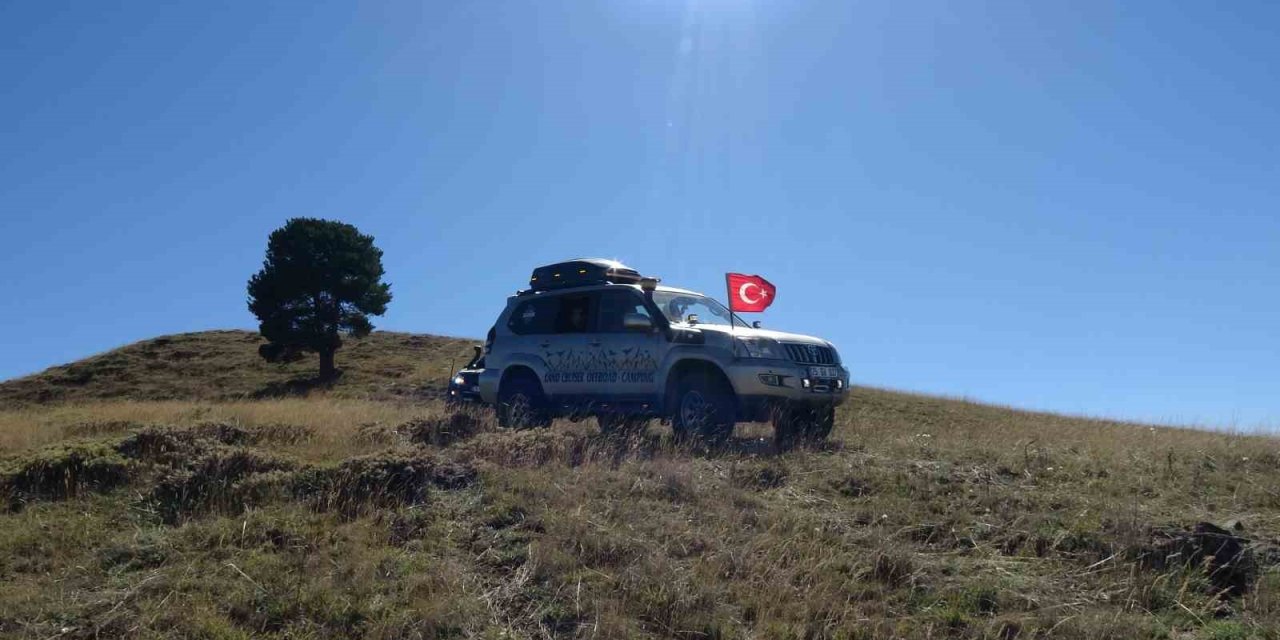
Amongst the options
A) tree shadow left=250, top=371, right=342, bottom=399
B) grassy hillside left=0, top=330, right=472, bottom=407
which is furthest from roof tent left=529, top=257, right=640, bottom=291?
tree shadow left=250, top=371, right=342, bottom=399

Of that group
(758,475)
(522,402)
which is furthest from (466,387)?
(758,475)

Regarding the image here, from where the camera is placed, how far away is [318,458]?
825 cm

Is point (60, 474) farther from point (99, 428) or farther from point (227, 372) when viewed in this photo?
point (227, 372)

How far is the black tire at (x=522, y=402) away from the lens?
11719mm

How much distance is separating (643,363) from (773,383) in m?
1.56

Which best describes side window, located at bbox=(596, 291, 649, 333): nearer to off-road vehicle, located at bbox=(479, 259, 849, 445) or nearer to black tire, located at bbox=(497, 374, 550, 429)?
off-road vehicle, located at bbox=(479, 259, 849, 445)

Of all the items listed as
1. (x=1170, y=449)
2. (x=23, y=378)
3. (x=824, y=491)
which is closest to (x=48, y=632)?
(x=824, y=491)

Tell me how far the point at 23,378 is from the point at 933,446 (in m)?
35.7

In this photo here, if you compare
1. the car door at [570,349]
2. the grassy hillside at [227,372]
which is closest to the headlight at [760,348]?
the car door at [570,349]

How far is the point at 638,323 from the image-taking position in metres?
10.8

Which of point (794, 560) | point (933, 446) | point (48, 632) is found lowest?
point (48, 632)

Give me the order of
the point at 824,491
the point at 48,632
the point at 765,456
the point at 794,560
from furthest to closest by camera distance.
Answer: the point at 765,456
the point at 824,491
the point at 794,560
the point at 48,632

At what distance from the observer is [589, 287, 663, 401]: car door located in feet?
35.8

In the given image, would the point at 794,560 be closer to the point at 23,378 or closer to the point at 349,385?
the point at 349,385
